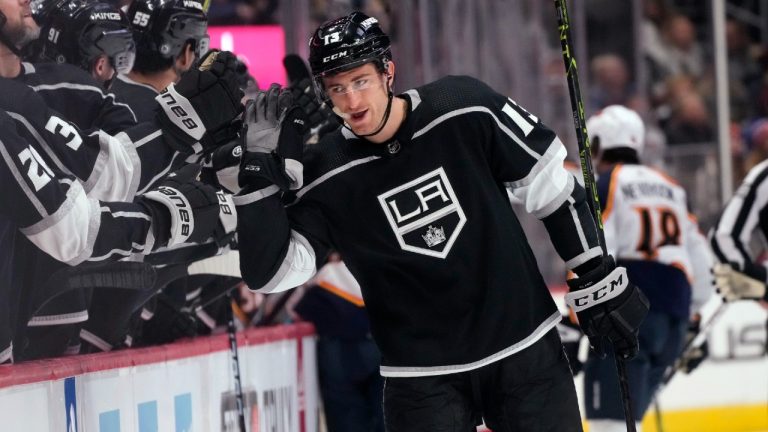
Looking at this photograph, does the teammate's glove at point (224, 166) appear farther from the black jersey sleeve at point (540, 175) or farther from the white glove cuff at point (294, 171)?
the black jersey sleeve at point (540, 175)

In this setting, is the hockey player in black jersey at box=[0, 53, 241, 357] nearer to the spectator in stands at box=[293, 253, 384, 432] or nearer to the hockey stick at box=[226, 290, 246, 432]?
the hockey stick at box=[226, 290, 246, 432]

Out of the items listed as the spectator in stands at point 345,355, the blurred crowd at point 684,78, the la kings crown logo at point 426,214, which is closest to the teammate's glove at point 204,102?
the la kings crown logo at point 426,214

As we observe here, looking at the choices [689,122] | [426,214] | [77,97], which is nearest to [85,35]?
[77,97]

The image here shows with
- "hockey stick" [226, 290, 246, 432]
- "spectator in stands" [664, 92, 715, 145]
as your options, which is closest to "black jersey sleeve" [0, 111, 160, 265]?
"hockey stick" [226, 290, 246, 432]

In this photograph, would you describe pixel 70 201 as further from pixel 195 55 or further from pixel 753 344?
pixel 753 344

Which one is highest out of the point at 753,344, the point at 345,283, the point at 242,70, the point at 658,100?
the point at 658,100

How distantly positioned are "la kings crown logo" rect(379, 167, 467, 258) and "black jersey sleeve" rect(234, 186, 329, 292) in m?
0.17

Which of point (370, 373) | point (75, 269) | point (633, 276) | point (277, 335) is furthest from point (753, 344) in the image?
point (75, 269)

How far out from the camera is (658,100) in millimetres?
9039

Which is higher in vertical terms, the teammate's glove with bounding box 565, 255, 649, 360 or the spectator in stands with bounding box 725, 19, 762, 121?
the spectator in stands with bounding box 725, 19, 762, 121

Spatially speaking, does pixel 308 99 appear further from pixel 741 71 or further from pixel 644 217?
pixel 741 71

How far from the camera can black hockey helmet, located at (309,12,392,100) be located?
99.6 inches

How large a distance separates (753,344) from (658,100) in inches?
117

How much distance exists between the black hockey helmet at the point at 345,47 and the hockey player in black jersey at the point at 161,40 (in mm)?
780
